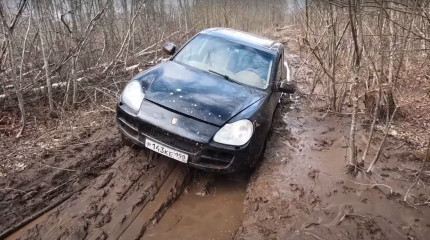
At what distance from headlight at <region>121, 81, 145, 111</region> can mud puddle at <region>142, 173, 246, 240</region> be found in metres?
1.07

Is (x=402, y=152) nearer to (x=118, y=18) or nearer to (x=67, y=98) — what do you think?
(x=67, y=98)

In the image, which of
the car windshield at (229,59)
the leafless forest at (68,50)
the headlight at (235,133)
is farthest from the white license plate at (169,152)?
the leafless forest at (68,50)

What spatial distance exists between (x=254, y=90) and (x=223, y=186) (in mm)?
1215

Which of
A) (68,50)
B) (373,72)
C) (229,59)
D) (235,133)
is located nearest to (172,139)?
(235,133)

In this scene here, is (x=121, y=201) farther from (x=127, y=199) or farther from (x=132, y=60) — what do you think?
(x=132, y=60)

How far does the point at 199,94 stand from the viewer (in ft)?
11.7

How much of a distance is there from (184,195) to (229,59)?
76.3 inches

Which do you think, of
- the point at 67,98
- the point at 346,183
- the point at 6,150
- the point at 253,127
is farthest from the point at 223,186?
the point at 67,98

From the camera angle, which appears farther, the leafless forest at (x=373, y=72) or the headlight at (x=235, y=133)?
the leafless forest at (x=373, y=72)

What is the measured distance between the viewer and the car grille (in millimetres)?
3172

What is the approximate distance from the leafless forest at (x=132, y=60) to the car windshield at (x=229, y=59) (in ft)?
3.10

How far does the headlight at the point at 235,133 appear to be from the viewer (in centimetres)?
321

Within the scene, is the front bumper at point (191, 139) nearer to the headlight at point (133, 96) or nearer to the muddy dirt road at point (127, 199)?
the headlight at point (133, 96)

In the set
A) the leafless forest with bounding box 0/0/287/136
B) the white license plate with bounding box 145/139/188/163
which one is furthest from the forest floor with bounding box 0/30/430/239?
the leafless forest with bounding box 0/0/287/136
